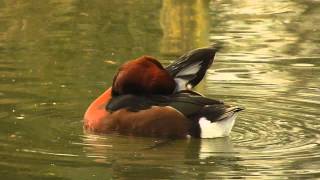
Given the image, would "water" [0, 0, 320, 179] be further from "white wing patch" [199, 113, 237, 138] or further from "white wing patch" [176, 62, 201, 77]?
"white wing patch" [176, 62, 201, 77]

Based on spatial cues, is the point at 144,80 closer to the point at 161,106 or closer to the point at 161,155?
the point at 161,106

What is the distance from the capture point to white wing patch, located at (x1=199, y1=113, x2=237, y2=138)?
9.25 m

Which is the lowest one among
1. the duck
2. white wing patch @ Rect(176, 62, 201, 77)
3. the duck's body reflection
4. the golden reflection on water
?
the golden reflection on water

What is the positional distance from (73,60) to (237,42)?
8.70 ft

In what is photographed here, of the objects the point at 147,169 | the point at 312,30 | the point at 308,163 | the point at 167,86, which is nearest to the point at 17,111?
the point at 167,86

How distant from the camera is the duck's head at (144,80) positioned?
9.51 m

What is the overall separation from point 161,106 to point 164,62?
4.21 meters

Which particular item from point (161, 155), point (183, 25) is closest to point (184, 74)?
point (161, 155)

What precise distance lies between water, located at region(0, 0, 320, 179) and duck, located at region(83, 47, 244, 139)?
0.12 metres

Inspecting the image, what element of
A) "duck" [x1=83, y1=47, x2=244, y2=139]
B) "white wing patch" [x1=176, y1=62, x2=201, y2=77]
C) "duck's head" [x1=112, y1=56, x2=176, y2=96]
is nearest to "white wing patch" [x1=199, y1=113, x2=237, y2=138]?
"duck" [x1=83, y1=47, x2=244, y2=139]

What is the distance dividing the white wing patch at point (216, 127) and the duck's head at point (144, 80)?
51 cm

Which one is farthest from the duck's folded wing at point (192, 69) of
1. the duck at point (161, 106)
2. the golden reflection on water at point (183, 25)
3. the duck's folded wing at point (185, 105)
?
the golden reflection on water at point (183, 25)

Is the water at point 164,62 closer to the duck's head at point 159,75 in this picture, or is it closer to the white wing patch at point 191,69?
the duck's head at point 159,75

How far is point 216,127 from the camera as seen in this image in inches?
365
